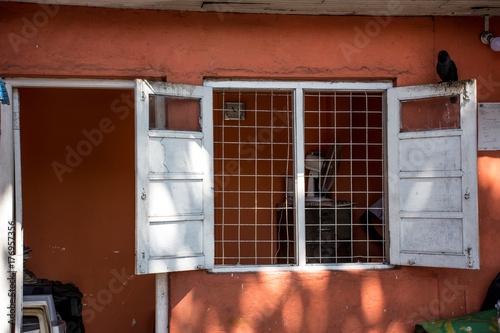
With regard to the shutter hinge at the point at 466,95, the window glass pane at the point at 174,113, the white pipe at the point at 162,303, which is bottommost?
the white pipe at the point at 162,303

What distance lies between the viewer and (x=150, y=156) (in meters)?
3.68

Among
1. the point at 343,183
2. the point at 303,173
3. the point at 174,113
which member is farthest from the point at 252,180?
the point at 174,113

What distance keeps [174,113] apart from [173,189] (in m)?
0.57

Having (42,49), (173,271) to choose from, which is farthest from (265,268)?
(42,49)

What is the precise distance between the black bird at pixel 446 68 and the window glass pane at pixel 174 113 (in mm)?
1844

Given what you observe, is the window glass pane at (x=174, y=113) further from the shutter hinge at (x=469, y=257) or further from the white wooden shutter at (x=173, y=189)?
the shutter hinge at (x=469, y=257)

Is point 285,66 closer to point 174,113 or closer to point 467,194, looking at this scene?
point 174,113

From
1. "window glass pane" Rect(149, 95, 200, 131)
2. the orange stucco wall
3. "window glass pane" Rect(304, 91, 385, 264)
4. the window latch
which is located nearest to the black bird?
the orange stucco wall

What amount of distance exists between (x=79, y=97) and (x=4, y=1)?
5.04 feet

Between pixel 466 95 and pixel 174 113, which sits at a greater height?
pixel 466 95

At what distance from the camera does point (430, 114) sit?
13.0 ft

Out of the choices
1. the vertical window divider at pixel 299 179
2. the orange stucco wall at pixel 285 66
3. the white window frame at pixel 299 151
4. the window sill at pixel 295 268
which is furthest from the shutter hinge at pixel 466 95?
the window sill at pixel 295 268

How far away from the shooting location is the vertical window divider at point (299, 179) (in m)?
4.04

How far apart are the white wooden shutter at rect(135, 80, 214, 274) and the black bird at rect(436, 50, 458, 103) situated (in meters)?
1.74
